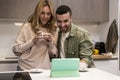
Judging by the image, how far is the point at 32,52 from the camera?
2184 mm

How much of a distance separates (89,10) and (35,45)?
1.68 metres

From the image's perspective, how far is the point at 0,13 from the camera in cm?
329

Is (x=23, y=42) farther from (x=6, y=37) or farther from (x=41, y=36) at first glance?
(x=6, y=37)

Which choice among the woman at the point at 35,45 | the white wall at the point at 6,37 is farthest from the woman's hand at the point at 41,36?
the white wall at the point at 6,37

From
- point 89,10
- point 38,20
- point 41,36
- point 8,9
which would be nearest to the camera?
point 41,36

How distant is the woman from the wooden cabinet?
129 centimetres

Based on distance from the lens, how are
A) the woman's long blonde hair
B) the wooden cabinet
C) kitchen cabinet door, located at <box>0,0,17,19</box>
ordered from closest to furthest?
the woman's long blonde hair, kitchen cabinet door, located at <box>0,0,17,19</box>, the wooden cabinet

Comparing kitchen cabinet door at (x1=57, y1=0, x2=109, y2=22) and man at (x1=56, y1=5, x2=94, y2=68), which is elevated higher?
kitchen cabinet door at (x1=57, y1=0, x2=109, y2=22)

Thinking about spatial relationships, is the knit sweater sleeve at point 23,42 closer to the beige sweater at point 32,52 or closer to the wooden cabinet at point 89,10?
the beige sweater at point 32,52

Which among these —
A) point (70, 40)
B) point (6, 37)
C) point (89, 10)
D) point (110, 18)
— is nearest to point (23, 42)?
point (70, 40)

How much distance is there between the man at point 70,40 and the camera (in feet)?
6.79

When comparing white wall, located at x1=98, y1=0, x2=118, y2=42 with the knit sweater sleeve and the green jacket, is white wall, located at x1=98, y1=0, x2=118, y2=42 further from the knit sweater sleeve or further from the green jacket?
the knit sweater sleeve

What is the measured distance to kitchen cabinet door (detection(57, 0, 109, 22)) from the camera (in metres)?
3.58

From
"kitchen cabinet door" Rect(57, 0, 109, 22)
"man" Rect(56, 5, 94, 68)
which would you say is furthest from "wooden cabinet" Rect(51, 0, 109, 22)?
"man" Rect(56, 5, 94, 68)
